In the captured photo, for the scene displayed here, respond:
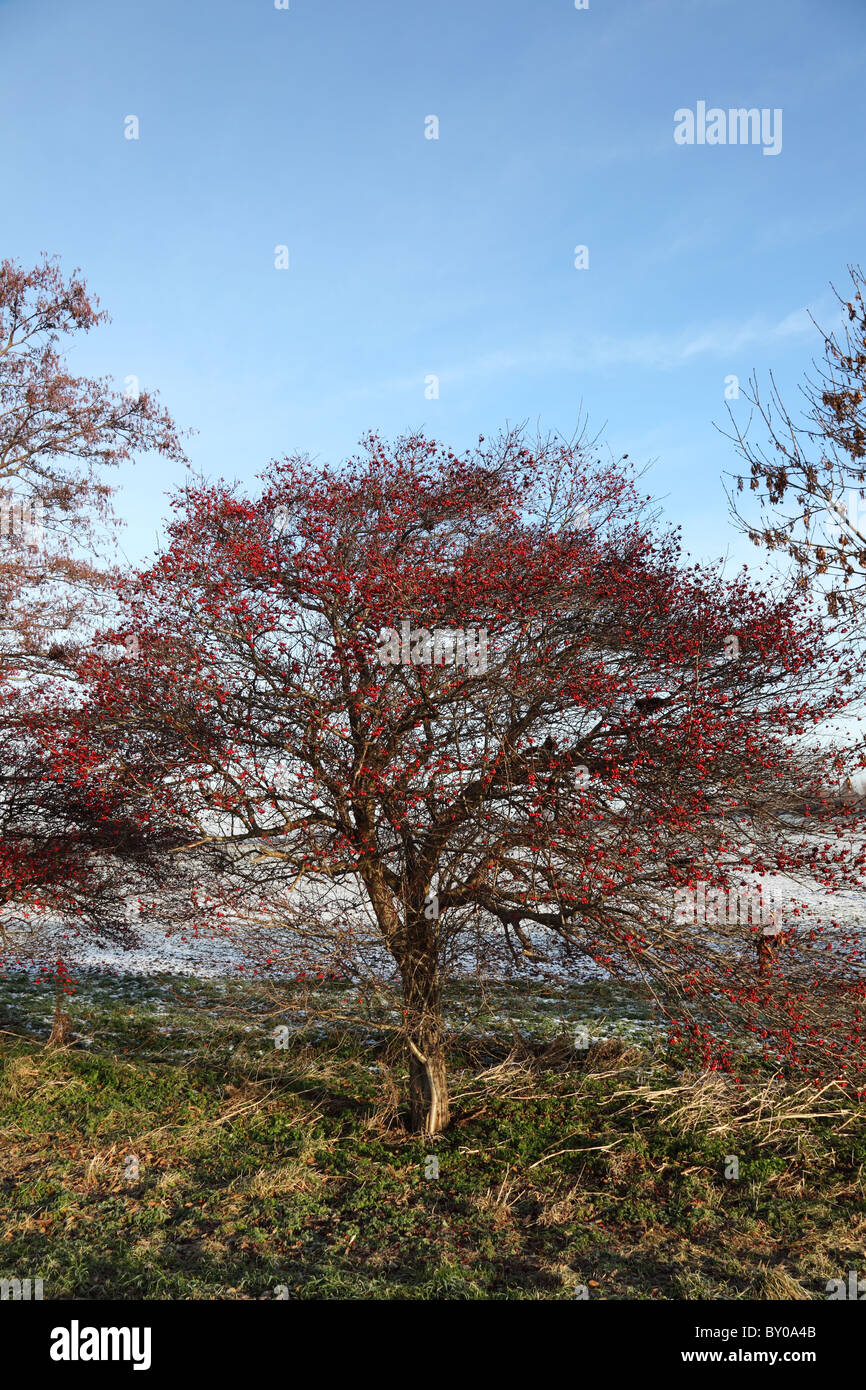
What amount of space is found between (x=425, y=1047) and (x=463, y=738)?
3272 mm

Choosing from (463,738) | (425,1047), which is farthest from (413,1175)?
(463,738)

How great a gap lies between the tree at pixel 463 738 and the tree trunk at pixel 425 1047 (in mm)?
28

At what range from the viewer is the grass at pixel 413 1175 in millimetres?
5762

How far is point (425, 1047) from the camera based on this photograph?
26.7 ft

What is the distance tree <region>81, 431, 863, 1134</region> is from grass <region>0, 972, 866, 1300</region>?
95cm
